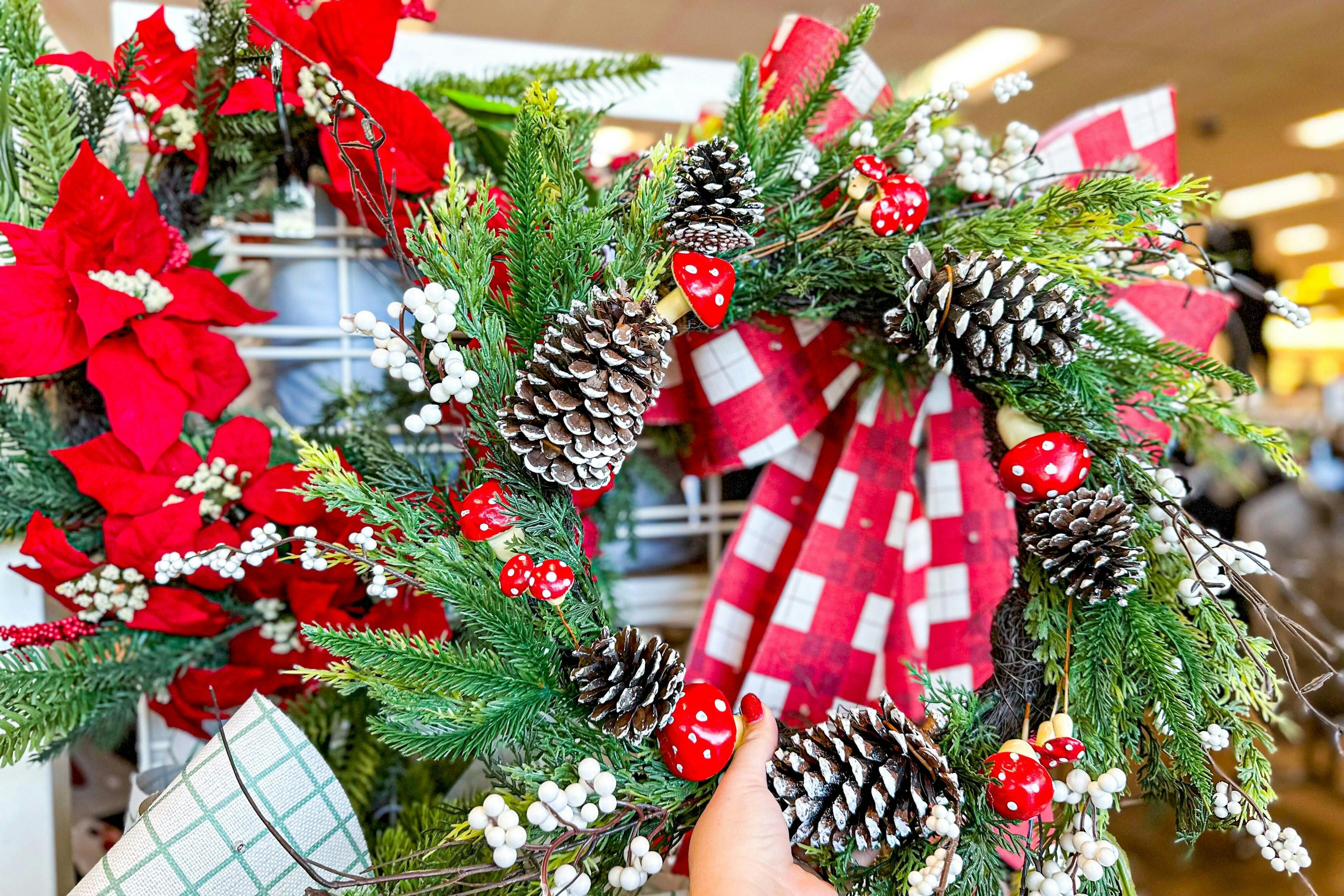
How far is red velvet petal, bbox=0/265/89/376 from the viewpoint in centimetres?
48

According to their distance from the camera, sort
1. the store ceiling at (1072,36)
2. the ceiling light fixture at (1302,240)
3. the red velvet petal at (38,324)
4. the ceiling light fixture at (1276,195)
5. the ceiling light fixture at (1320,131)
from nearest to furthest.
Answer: the red velvet petal at (38,324) < the store ceiling at (1072,36) < the ceiling light fixture at (1320,131) < the ceiling light fixture at (1276,195) < the ceiling light fixture at (1302,240)

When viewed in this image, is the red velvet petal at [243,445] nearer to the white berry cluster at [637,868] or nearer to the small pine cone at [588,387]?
the small pine cone at [588,387]

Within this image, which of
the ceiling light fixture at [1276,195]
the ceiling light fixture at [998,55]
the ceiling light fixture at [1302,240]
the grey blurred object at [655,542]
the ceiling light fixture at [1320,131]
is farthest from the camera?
the ceiling light fixture at [1302,240]

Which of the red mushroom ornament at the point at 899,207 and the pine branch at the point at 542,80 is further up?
the pine branch at the point at 542,80

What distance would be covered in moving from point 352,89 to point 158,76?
14cm

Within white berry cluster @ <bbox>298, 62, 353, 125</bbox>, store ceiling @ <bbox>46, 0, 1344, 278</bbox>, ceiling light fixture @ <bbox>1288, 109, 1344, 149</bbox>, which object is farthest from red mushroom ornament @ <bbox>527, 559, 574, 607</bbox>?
ceiling light fixture @ <bbox>1288, 109, 1344, 149</bbox>

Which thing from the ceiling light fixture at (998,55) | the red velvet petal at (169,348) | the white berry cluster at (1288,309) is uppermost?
the ceiling light fixture at (998,55)

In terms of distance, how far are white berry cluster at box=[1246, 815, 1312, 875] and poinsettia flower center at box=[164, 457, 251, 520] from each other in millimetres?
646

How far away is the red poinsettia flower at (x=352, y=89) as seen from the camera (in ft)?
1.67

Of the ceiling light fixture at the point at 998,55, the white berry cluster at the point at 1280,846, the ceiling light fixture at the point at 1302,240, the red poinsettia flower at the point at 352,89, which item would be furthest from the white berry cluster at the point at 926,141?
the ceiling light fixture at the point at 1302,240

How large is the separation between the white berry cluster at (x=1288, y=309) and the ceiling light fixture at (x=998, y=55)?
2685 mm

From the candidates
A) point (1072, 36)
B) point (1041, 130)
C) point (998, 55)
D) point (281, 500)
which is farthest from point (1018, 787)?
point (1041, 130)

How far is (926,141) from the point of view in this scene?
1.73 ft

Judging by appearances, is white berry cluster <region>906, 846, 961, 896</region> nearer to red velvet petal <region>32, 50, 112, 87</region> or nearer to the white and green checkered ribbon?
the white and green checkered ribbon
